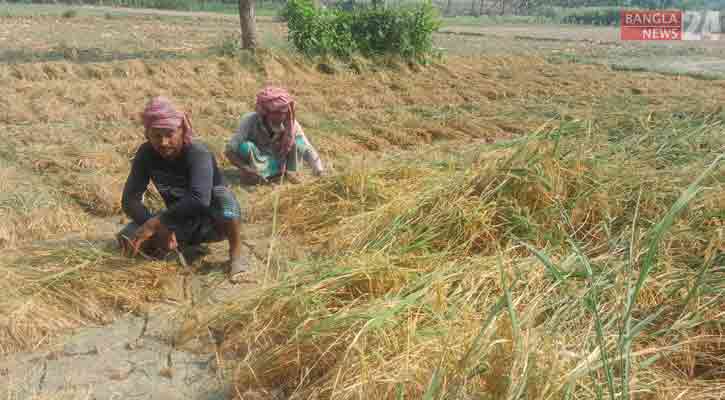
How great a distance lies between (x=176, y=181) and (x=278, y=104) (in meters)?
1.21

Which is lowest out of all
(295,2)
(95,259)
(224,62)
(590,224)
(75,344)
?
(75,344)

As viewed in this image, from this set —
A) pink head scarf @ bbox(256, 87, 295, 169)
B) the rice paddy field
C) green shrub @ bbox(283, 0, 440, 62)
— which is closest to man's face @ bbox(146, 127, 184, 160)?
the rice paddy field

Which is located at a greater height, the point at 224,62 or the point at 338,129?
the point at 224,62

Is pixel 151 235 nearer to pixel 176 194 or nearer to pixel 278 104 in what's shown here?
pixel 176 194

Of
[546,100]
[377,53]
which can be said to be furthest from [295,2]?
[546,100]

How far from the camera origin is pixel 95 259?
2512 millimetres

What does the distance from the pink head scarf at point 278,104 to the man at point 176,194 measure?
109cm

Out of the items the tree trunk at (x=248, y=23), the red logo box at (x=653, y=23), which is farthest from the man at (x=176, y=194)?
the red logo box at (x=653, y=23)

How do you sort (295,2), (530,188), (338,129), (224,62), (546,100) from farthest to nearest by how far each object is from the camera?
(295,2) → (224,62) → (546,100) → (338,129) → (530,188)

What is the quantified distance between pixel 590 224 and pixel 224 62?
647 cm

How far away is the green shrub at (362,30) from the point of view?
28.8 feet

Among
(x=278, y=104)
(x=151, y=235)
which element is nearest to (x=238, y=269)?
(x=151, y=235)

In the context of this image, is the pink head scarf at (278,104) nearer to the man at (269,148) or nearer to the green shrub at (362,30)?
the man at (269,148)

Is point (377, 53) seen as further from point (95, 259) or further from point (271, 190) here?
point (95, 259)
